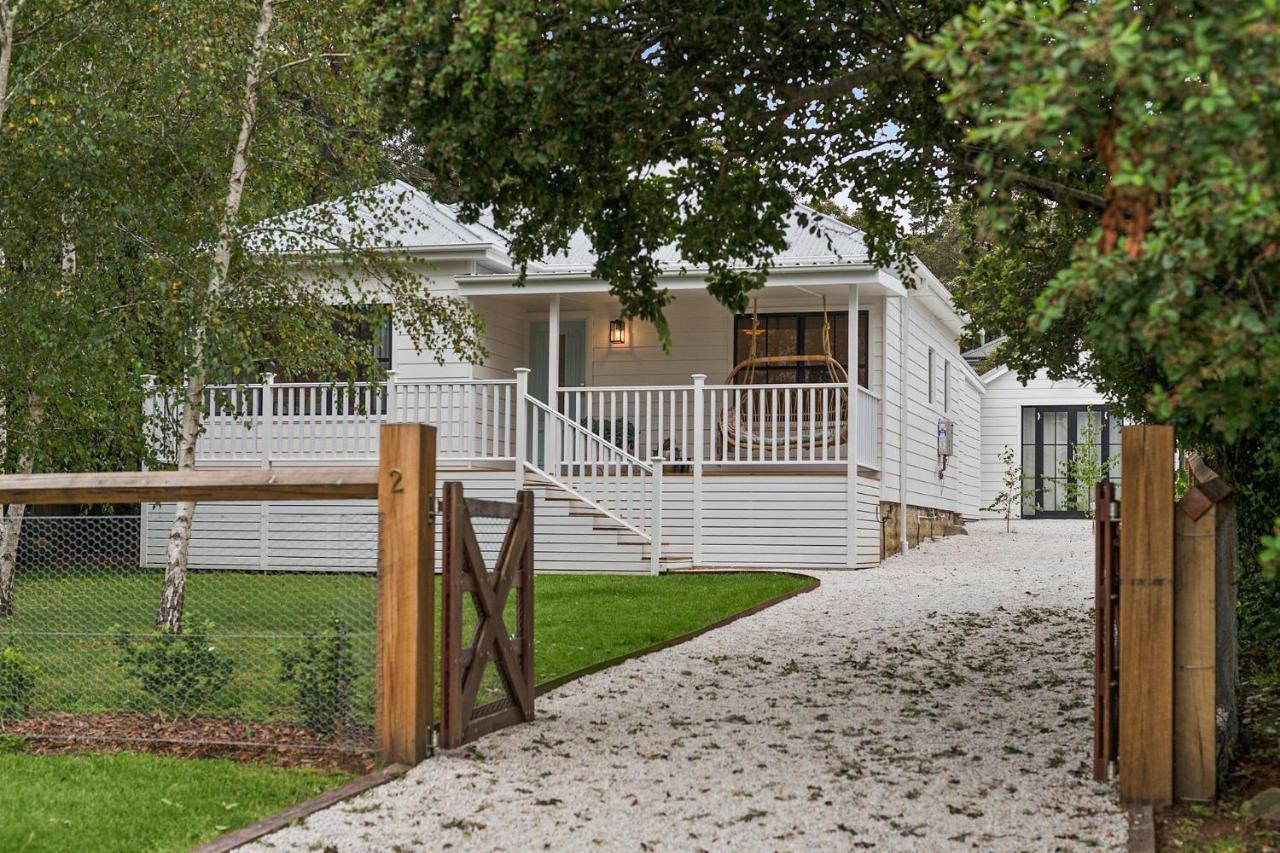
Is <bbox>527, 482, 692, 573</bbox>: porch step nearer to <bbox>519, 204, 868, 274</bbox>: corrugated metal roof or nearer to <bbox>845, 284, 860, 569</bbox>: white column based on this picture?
<bbox>845, 284, 860, 569</bbox>: white column

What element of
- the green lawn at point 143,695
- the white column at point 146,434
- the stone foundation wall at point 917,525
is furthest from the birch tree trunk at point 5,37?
the stone foundation wall at point 917,525

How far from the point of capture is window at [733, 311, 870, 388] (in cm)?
1797

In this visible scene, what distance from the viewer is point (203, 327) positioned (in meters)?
10.3

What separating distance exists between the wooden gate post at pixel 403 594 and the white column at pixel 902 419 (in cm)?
1241

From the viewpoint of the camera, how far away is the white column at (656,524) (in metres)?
15.2

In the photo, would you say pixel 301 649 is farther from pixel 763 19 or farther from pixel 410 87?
pixel 763 19

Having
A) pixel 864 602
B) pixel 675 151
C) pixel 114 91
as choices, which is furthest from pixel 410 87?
pixel 864 602

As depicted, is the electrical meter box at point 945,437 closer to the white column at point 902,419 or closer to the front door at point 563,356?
the white column at point 902,419

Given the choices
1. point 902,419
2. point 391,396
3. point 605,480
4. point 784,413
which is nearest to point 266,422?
point 391,396

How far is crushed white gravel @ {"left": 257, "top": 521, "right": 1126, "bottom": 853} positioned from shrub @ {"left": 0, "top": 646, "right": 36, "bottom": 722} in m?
2.32

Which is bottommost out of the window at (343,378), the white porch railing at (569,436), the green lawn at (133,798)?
the green lawn at (133,798)

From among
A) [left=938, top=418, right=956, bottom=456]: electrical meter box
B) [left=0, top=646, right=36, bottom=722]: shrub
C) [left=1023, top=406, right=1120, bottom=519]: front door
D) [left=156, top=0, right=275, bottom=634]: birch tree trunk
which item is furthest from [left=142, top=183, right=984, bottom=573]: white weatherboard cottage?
[left=1023, top=406, right=1120, bottom=519]: front door

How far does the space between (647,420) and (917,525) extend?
5.48 meters

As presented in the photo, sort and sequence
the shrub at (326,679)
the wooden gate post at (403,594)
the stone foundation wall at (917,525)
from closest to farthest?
the wooden gate post at (403,594)
the shrub at (326,679)
the stone foundation wall at (917,525)
